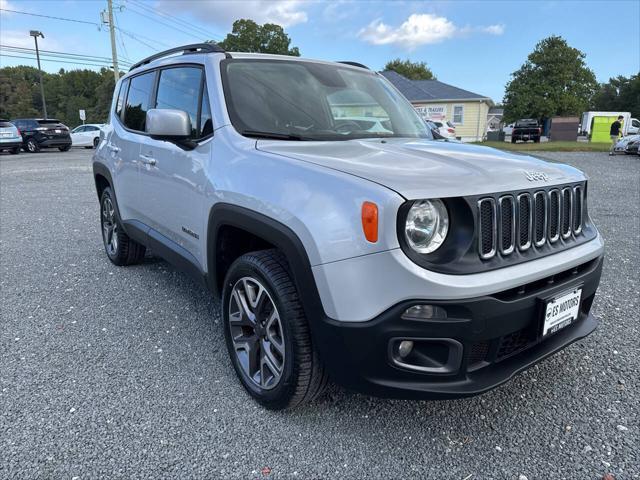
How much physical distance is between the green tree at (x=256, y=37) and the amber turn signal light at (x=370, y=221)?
55.5 m

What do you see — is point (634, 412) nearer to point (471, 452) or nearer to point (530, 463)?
point (530, 463)

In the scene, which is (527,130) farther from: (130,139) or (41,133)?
(130,139)

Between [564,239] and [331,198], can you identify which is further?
[564,239]

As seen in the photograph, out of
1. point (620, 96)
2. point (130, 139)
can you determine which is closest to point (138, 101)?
point (130, 139)

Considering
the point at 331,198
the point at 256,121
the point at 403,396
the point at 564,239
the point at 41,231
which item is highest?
the point at 256,121

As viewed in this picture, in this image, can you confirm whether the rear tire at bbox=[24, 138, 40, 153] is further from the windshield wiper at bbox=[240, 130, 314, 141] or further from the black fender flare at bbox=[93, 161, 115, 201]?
the windshield wiper at bbox=[240, 130, 314, 141]

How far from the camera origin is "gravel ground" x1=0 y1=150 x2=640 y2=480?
7.00 feet

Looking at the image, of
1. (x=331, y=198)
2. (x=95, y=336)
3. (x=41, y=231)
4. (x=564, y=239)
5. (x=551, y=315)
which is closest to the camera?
(x=331, y=198)

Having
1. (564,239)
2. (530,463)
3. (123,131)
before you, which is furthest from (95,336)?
(564,239)

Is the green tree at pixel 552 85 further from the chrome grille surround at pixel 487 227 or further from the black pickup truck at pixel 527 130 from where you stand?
the chrome grille surround at pixel 487 227

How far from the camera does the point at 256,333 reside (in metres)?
2.56

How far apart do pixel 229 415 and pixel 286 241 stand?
1014 millimetres

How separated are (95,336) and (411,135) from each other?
8.67 ft

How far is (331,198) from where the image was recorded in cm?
200
